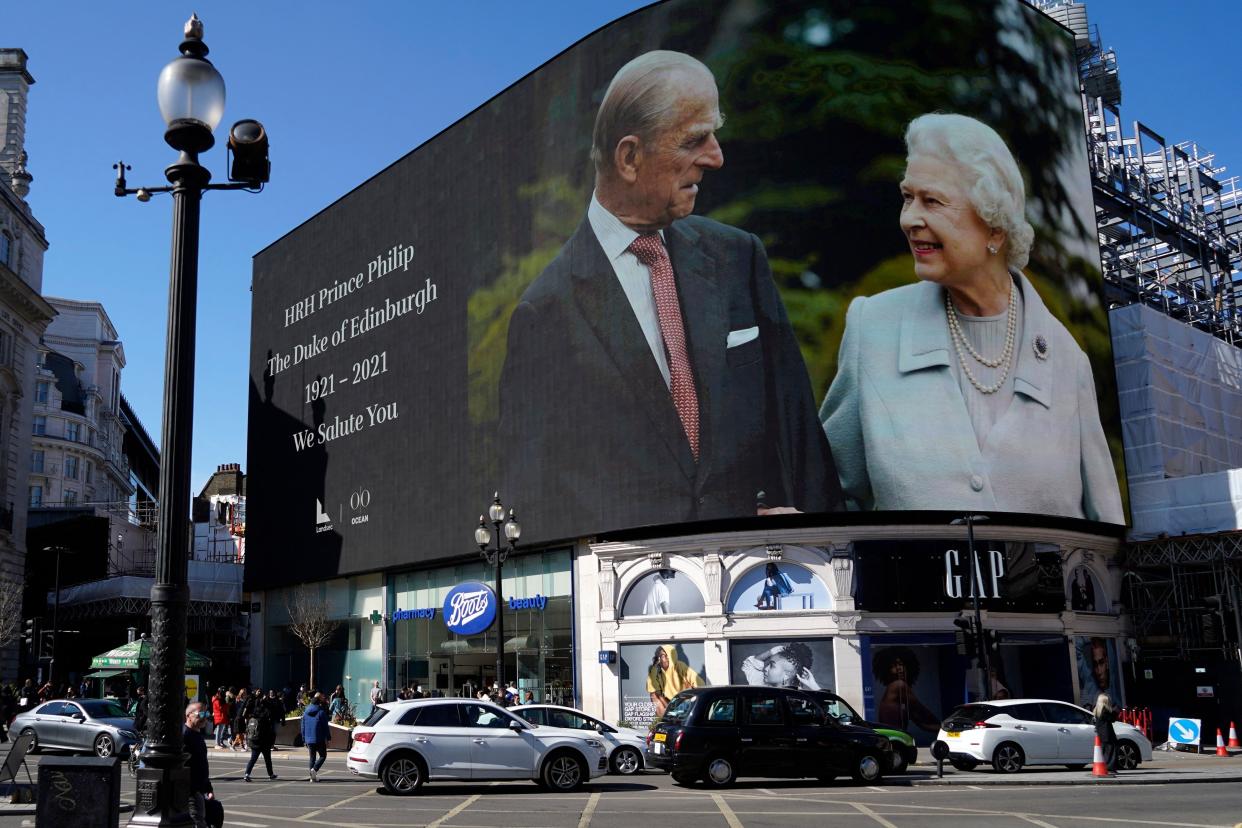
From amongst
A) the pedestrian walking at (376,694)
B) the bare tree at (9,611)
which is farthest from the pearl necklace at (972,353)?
the bare tree at (9,611)

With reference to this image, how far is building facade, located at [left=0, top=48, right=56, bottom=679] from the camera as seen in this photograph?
57.2 m

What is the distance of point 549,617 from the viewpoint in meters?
42.4

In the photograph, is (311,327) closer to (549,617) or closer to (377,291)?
(377,291)

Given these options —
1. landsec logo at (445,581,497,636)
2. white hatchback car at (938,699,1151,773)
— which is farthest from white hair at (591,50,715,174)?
white hatchback car at (938,699,1151,773)

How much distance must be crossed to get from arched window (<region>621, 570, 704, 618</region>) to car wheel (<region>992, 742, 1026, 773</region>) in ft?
44.7

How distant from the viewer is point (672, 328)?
3850 cm

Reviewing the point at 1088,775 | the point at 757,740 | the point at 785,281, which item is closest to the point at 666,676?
the point at 785,281

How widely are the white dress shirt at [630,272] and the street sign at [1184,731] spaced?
17849 millimetres

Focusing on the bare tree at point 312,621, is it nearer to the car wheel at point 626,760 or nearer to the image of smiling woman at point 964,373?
the image of smiling woman at point 964,373

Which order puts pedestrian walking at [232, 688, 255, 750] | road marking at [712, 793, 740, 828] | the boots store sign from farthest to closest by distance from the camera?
pedestrian walking at [232, 688, 255, 750], the boots store sign, road marking at [712, 793, 740, 828]

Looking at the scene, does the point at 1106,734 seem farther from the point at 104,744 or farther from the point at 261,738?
the point at 104,744

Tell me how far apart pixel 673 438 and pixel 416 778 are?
18969 millimetres

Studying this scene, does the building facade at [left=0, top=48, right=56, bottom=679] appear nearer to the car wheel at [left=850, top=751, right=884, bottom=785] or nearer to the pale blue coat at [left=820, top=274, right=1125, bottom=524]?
the pale blue coat at [left=820, top=274, right=1125, bottom=524]

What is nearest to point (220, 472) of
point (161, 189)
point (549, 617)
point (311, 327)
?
point (311, 327)
